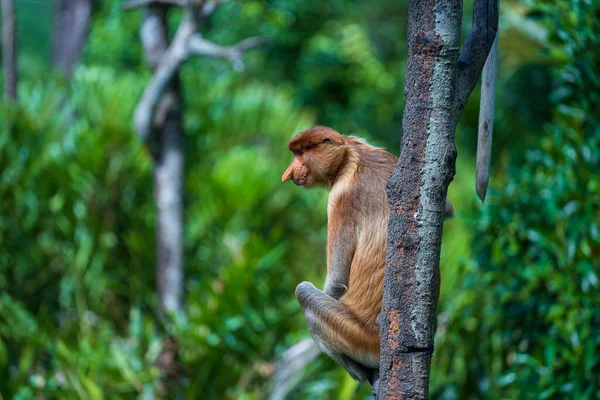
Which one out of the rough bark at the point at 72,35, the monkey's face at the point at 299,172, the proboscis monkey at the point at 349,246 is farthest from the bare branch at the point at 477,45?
the rough bark at the point at 72,35

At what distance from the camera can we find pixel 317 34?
10.3m

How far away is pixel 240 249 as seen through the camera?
516cm

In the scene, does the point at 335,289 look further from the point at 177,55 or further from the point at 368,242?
the point at 177,55

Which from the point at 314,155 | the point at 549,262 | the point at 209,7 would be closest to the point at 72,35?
the point at 209,7

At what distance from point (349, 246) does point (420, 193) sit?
21.6 inches

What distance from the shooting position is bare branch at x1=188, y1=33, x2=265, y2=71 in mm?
3883

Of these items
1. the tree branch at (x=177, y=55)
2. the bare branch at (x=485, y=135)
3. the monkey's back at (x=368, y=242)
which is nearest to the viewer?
the bare branch at (x=485, y=135)

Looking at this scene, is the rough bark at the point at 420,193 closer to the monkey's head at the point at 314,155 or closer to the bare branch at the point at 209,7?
the monkey's head at the point at 314,155

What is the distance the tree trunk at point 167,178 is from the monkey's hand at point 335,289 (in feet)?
8.65

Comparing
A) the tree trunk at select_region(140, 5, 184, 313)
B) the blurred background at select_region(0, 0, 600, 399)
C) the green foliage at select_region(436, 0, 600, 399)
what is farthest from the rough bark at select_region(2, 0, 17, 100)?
the green foliage at select_region(436, 0, 600, 399)

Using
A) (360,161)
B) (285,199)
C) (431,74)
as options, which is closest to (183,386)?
(285,199)

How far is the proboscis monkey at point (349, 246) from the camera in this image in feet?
6.55

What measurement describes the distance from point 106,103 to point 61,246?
1125 millimetres

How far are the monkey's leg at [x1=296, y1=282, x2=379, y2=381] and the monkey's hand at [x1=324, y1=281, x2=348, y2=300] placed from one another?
0.03m
